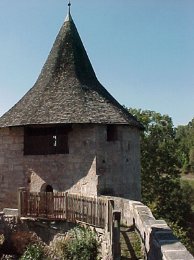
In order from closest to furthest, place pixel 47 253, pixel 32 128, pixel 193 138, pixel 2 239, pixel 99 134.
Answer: pixel 47 253, pixel 2 239, pixel 99 134, pixel 32 128, pixel 193 138

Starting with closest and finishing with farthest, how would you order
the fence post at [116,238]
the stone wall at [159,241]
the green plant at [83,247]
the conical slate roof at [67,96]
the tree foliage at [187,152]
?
1. the stone wall at [159,241]
2. the fence post at [116,238]
3. the green plant at [83,247]
4. the conical slate roof at [67,96]
5. the tree foliage at [187,152]

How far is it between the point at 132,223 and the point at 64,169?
13.8ft

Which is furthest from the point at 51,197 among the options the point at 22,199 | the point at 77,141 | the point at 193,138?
the point at 193,138

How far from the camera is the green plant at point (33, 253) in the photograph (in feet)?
35.9

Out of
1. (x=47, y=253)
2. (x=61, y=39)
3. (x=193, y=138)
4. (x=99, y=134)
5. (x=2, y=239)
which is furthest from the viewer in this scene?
(x=193, y=138)

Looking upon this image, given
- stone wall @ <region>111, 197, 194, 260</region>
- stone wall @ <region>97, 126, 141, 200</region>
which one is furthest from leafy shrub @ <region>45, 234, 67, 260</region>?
stone wall @ <region>97, 126, 141, 200</region>

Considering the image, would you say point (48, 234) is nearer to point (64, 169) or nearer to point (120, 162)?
point (64, 169)

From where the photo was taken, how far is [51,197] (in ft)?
41.2

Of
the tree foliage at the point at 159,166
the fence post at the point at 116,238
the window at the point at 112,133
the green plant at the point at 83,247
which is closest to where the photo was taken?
the fence post at the point at 116,238

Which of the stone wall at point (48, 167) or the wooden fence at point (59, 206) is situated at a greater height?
the stone wall at point (48, 167)

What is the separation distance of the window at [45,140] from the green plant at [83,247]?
16.9 feet

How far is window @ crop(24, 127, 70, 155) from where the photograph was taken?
15320 mm

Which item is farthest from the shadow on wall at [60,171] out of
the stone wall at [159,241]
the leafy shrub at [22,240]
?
the stone wall at [159,241]

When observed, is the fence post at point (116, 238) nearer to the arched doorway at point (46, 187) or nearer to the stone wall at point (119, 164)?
the stone wall at point (119, 164)
